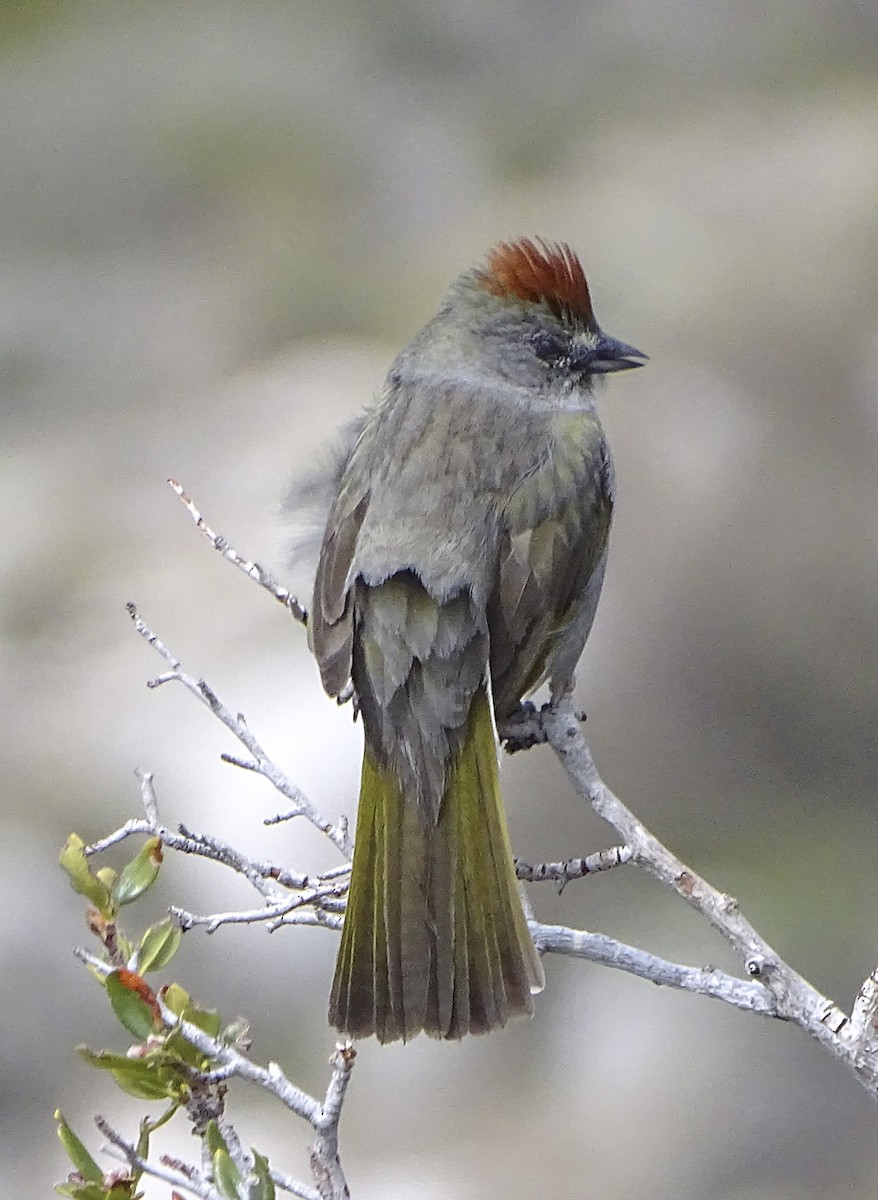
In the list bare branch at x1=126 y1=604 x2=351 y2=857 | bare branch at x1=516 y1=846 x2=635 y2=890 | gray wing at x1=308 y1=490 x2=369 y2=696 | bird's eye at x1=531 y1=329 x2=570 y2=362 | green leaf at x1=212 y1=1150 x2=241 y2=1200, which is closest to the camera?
green leaf at x1=212 y1=1150 x2=241 y2=1200

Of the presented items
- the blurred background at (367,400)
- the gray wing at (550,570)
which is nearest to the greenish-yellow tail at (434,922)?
the gray wing at (550,570)

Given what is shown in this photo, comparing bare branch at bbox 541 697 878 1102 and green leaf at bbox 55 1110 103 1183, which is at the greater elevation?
bare branch at bbox 541 697 878 1102

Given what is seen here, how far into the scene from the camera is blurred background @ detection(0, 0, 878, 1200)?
594 cm

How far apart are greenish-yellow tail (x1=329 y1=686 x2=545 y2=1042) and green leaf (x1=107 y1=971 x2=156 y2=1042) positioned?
609 mm

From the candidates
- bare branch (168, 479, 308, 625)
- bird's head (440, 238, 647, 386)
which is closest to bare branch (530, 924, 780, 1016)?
bare branch (168, 479, 308, 625)

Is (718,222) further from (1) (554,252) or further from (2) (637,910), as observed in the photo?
(1) (554,252)

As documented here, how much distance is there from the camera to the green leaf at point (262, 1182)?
2.36 meters

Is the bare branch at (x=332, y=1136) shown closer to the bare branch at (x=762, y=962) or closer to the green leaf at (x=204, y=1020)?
the green leaf at (x=204, y=1020)

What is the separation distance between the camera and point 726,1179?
5.57 metres

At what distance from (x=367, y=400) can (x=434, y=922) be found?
6318 millimetres

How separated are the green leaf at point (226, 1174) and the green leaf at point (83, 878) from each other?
44 cm

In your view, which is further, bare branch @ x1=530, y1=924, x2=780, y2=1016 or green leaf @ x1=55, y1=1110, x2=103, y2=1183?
bare branch @ x1=530, y1=924, x2=780, y2=1016

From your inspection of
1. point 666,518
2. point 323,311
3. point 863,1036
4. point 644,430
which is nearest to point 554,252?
point 863,1036

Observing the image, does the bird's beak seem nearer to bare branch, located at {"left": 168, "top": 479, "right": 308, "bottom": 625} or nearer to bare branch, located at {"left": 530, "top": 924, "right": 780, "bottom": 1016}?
bare branch, located at {"left": 168, "top": 479, "right": 308, "bottom": 625}
